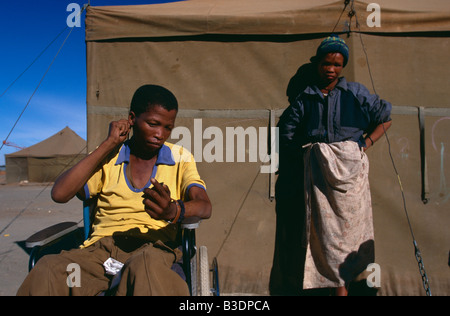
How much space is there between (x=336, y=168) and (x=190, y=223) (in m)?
1.19

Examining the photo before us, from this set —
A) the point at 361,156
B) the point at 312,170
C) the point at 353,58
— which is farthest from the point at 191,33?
the point at 361,156

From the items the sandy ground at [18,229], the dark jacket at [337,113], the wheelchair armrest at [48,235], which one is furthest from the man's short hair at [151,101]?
the sandy ground at [18,229]

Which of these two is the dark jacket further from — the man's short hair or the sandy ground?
the sandy ground

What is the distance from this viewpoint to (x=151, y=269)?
1.25 m

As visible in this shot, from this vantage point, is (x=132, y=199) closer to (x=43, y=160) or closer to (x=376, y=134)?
(x=376, y=134)

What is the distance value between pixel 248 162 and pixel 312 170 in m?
0.61

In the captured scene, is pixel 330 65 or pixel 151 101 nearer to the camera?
pixel 151 101

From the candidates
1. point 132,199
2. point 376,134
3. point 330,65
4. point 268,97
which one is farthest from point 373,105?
point 132,199

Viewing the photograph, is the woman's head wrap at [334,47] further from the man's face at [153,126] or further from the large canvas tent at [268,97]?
the man's face at [153,126]

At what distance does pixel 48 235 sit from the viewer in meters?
1.56

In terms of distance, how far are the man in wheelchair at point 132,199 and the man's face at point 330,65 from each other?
48.7 inches

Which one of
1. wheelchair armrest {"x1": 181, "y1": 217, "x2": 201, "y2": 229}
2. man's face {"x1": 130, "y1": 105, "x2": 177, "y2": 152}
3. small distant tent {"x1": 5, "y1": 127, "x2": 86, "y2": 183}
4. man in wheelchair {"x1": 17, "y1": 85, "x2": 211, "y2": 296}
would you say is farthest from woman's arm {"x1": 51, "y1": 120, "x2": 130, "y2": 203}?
small distant tent {"x1": 5, "y1": 127, "x2": 86, "y2": 183}

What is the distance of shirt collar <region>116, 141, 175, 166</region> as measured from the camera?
1.84m

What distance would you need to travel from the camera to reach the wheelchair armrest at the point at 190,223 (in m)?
1.39
